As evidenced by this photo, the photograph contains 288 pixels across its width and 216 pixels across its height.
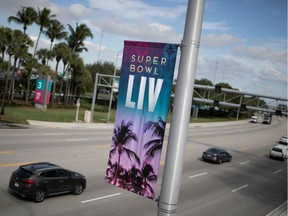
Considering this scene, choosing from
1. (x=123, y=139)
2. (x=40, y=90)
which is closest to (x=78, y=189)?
(x=123, y=139)

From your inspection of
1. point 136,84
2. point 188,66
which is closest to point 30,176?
point 136,84

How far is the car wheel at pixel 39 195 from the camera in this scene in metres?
14.0

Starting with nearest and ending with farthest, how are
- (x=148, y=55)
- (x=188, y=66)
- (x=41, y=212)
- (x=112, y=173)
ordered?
(x=188, y=66), (x=148, y=55), (x=112, y=173), (x=41, y=212)

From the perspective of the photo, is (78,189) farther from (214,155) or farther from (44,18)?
(44,18)

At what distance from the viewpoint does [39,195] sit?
46.4ft

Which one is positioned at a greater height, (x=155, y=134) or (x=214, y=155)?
(x=155, y=134)

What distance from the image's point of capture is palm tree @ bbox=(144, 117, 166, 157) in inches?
212

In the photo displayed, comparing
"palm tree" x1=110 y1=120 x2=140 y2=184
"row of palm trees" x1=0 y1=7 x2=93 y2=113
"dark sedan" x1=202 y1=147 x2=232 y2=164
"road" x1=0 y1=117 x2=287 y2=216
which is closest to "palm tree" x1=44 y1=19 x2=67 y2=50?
"row of palm trees" x1=0 y1=7 x2=93 y2=113

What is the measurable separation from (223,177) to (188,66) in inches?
858

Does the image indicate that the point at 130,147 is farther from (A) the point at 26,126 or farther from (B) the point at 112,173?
(A) the point at 26,126

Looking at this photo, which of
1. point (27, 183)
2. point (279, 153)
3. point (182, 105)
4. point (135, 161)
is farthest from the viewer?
point (279, 153)

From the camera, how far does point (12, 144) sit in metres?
23.9

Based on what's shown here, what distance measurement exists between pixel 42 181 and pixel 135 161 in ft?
31.4

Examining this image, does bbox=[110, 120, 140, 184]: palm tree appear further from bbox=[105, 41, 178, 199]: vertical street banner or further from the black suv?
the black suv
